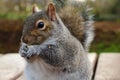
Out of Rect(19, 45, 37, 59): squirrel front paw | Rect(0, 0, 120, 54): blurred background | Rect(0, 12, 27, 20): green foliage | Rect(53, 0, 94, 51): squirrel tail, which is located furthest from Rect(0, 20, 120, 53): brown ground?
Rect(19, 45, 37, 59): squirrel front paw

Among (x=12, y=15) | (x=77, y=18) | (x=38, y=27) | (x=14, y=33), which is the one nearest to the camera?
(x=38, y=27)

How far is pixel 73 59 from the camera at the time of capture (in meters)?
1.72

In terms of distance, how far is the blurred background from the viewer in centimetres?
488

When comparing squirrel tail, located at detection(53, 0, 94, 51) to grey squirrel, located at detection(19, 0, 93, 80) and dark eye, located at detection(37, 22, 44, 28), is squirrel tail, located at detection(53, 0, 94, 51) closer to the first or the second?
grey squirrel, located at detection(19, 0, 93, 80)

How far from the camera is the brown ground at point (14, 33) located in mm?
4848

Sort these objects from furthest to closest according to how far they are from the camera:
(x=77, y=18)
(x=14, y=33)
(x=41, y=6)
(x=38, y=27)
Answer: (x=41, y=6) < (x=14, y=33) < (x=77, y=18) < (x=38, y=27)

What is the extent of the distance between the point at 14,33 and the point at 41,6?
67 centimetres

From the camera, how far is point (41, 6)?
5.50m

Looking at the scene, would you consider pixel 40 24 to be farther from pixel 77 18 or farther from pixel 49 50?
pixel 77 18

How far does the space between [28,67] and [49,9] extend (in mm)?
252

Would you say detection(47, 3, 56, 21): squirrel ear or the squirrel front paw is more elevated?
detection(47, 3, 56, 21): squirrel ear

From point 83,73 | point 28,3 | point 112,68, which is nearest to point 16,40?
point 28,3

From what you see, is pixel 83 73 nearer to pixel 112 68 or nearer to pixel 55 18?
pixel 55 18

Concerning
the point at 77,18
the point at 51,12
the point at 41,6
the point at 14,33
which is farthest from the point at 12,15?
the point at 51,12
